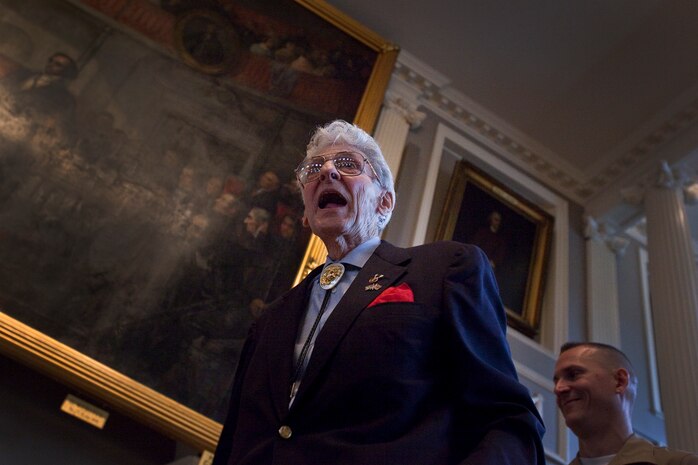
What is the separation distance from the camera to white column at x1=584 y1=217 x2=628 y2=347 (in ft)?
24.6

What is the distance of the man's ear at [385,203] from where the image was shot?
7.99 feet

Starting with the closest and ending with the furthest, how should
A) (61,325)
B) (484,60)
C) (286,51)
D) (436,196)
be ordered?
(61,325) < (286,51) < (436,196) < (484,60)

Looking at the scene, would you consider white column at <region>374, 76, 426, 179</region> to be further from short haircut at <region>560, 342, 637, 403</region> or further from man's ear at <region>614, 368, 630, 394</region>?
man's ear at <region>614, 368, 630, 394</region>

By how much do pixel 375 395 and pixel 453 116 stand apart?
22.9 ft

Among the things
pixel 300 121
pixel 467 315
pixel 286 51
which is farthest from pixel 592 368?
pixel 286 51

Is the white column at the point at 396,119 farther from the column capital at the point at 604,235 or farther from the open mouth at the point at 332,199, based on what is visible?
the open mouth at the point at 332,199

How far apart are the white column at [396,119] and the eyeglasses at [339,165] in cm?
428

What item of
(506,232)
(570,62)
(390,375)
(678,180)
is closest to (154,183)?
(506,232)

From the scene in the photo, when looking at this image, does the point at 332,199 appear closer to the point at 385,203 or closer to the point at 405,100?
the point at 385,203

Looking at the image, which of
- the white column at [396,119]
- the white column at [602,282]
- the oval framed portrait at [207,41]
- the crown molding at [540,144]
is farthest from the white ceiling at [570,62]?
the oval framed portrait at [207,41]

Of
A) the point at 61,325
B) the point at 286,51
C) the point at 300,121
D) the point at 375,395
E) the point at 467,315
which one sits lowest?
the point at 375,395

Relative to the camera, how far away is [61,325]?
4.32m

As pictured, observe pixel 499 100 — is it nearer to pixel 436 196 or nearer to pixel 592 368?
pixel 436 196

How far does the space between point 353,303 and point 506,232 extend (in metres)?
5.94
